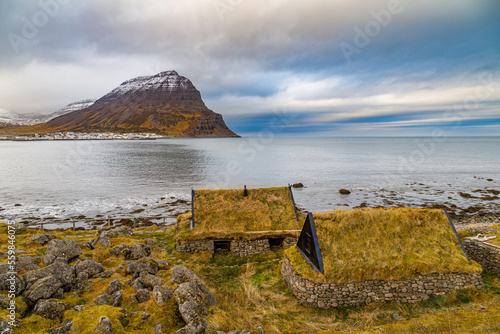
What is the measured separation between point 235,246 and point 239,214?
7.89 feet

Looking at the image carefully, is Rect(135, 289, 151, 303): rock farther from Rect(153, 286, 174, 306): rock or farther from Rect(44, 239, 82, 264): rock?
Rect(44, 239, 82, 264): rock

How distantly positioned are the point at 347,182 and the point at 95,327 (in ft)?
177


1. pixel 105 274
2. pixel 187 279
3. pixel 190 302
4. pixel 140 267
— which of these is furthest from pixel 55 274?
pixel 190 302

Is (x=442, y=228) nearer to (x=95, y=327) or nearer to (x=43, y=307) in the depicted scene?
(x=95, y=327)

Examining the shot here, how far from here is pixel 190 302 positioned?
29.2ft

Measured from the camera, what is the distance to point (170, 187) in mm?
48969

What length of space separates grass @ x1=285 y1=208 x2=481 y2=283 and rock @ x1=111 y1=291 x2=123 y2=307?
8.06 meters

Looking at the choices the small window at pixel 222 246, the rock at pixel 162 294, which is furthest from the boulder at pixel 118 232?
the rock at pixel 162 294

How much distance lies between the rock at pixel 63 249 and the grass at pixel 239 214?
6546 mm

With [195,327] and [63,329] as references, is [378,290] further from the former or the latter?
[63,329]

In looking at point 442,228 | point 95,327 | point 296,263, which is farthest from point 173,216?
point 442,228

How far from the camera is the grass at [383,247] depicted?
1156cm

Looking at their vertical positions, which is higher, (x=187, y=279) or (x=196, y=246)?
(x=187, y=279)

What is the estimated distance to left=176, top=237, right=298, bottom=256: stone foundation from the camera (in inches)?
699
